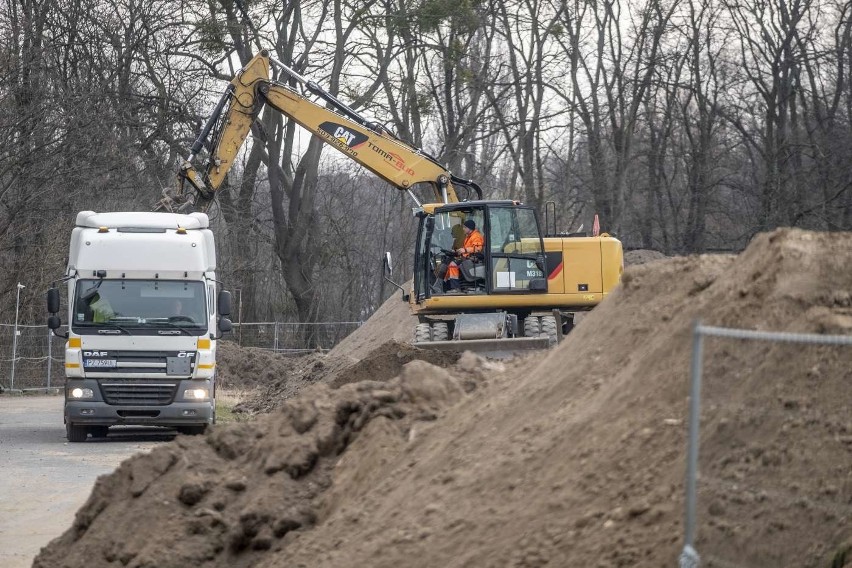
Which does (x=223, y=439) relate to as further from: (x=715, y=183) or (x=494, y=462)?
(x=715, y=183)

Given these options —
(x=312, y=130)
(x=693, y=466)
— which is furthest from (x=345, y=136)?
(x=693, y=466)

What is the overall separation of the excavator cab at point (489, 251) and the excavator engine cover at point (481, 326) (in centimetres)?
49

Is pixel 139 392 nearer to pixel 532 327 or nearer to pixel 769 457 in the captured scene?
pixel 532 327

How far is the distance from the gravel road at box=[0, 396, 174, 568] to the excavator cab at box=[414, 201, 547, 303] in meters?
5.40

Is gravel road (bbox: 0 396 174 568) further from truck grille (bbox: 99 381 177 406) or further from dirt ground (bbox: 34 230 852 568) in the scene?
dirt ground (bbox: 34 230 852 568)

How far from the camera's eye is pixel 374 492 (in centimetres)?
698

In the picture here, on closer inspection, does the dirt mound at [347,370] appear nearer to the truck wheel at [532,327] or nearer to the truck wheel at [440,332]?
the truck wheel at [440,332]

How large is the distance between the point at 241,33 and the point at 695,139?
52.2 ft

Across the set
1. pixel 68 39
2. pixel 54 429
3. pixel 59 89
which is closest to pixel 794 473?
pixel 54 429

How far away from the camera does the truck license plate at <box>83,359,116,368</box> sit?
56.5 ft

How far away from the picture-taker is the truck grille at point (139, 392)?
17.2m

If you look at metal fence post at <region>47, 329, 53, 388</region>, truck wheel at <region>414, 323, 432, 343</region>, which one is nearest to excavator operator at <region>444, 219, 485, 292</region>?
truck wheel at <region>414, 323, 432, 343</region>

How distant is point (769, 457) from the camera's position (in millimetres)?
5137

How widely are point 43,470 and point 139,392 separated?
3252 mm
